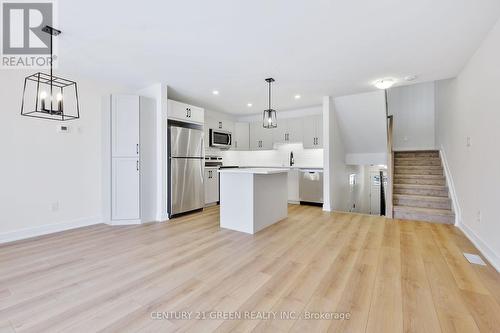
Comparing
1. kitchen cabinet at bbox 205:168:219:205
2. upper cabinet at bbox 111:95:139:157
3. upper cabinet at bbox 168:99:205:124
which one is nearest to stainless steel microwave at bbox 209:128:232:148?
kitchen cabinet at bbox 205:168:219:205

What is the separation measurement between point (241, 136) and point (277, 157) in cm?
125

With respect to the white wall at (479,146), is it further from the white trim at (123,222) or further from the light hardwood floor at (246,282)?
the white trim at (123,222)

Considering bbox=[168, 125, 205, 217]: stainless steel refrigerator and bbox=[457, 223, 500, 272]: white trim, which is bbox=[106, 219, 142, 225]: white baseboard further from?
bbox=[457, 223, 500, 272]: white trim

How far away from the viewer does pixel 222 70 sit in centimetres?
359

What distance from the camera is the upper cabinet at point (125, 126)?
3971 millimetres

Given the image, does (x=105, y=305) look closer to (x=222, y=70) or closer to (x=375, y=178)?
(x=222, y=70)

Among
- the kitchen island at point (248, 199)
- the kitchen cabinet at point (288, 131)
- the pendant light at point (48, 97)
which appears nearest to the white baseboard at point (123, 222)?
the kitchen island at point (248, 199)

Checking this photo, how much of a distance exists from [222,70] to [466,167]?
401cm

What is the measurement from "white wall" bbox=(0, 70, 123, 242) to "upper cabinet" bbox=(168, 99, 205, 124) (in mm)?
1113

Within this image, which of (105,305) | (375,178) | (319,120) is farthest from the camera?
(375,178)

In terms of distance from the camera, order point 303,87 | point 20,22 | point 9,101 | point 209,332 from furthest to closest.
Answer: point 303,87
point 9,101
point 20,22
point 209,332

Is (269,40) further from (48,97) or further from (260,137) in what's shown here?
(260,137)

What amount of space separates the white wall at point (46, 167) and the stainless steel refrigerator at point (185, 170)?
127 centimetres

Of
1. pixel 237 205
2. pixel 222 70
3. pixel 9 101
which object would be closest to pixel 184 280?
pixel 237 205
